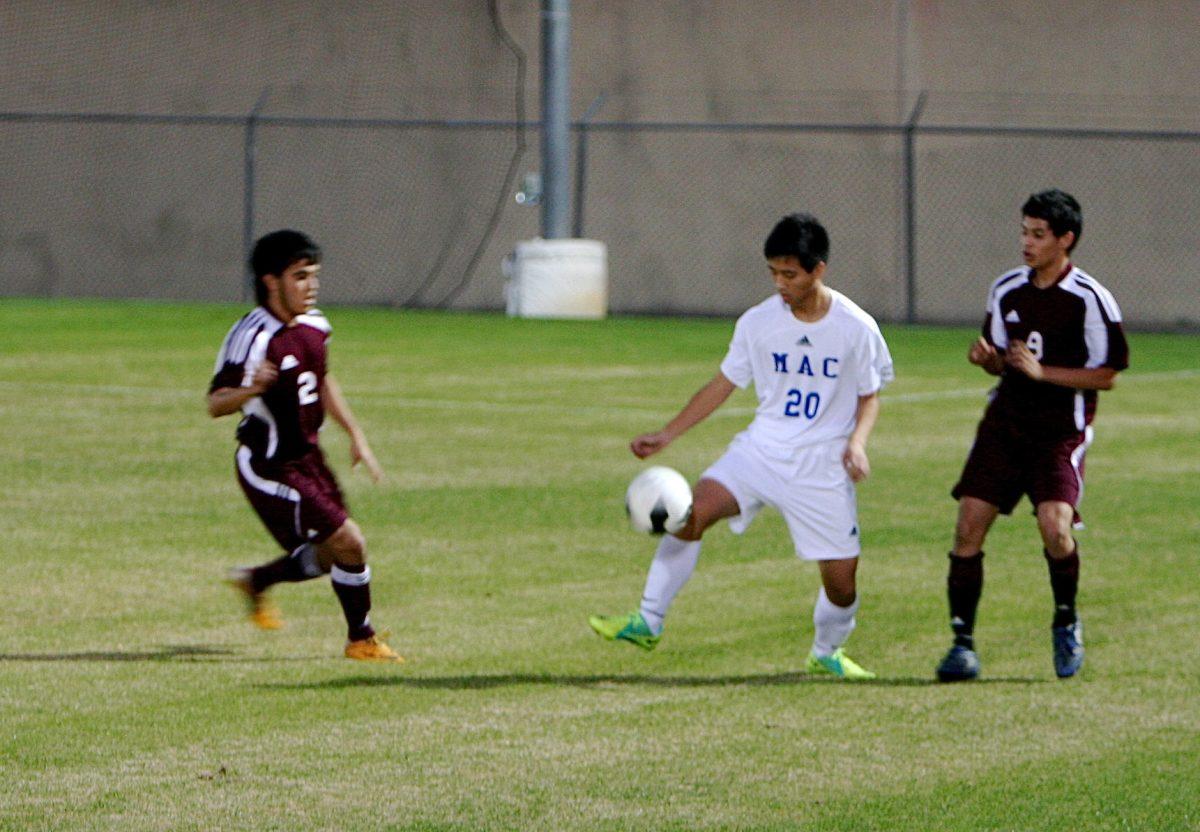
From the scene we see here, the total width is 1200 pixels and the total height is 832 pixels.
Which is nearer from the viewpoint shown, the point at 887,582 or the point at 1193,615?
the point at 1193,615

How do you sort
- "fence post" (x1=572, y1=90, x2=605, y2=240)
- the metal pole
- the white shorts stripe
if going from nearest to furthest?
1. the white shorts stripe
2. the metal pole
3. "fence post" (x1=572, y1=90, x2=605, y2=240)

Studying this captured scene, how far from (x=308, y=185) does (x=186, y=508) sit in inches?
865

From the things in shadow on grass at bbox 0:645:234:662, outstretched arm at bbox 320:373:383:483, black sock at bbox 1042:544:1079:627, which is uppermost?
outstretched arm at bbox 320:373:383:483

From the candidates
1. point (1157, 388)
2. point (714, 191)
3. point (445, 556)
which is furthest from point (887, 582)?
point (714, 191)

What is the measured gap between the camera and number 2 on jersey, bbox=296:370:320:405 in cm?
850

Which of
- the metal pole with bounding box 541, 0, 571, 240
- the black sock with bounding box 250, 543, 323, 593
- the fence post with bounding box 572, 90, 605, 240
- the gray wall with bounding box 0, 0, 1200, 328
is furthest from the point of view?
the fence post with bounding box 572, 90, 605, 240

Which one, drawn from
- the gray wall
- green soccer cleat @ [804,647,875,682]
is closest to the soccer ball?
green soccer cleat @ [804,647,875,682]

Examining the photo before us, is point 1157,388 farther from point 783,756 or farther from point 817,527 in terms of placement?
point 783,756

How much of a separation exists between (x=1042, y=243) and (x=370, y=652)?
118 inches

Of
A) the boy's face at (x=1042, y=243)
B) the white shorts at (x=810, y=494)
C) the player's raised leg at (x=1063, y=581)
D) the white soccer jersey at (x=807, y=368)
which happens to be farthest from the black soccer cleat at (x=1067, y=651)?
the boy's face at (x=1042, y=243)

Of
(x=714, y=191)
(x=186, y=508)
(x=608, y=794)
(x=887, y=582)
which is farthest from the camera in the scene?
(x=714, y=191)

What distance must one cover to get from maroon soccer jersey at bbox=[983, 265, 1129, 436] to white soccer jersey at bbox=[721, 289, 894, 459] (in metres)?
0.59

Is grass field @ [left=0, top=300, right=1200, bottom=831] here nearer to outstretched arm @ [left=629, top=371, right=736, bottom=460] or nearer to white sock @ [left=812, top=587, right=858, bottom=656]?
white sock @ [left=812, top=587, right=858, bottom=656]

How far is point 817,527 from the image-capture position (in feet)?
27.1
